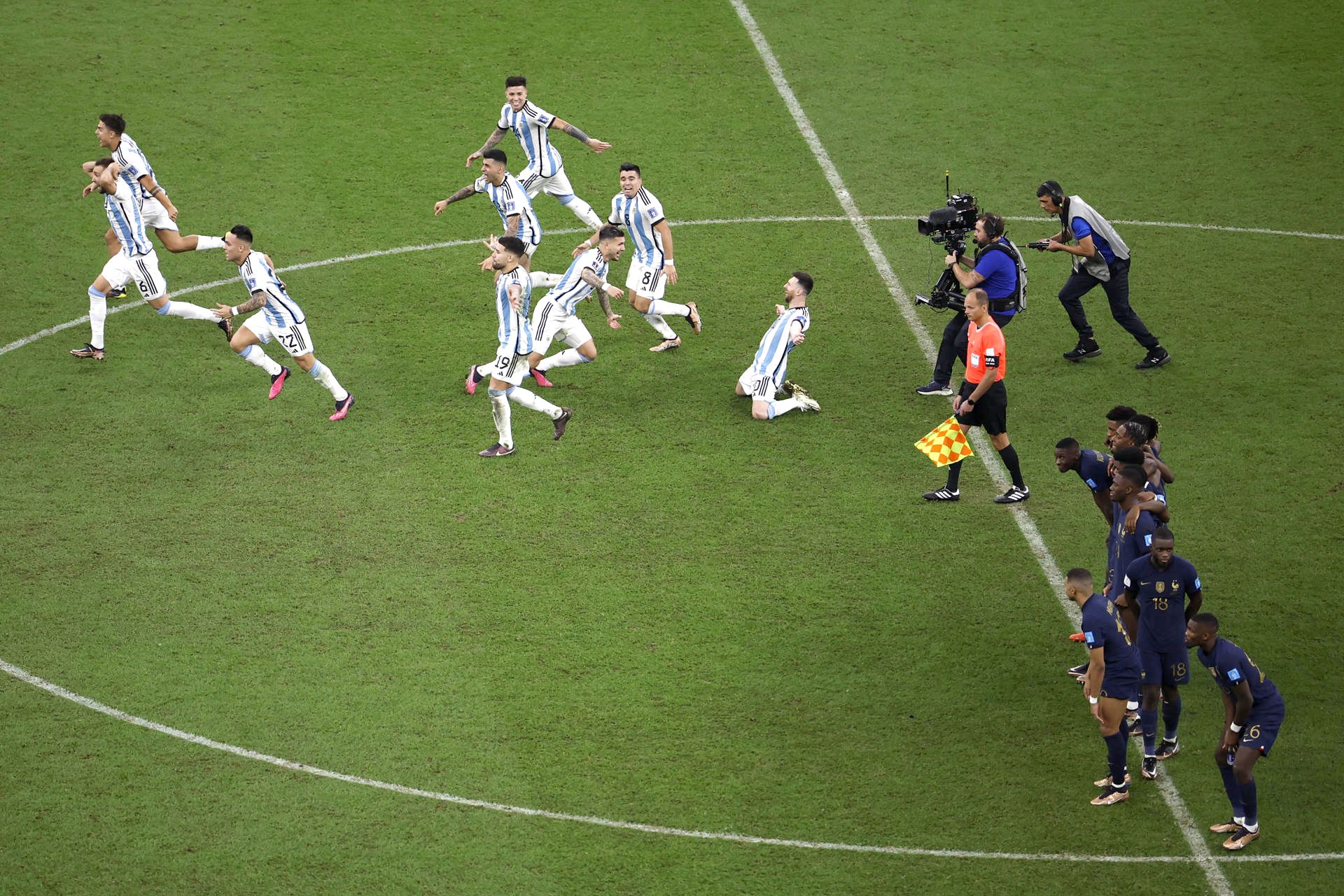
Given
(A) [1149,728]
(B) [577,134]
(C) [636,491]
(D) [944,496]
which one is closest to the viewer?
(A) [1149,728]

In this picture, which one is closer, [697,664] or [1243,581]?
[697,664]

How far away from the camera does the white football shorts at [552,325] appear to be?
16.7 m

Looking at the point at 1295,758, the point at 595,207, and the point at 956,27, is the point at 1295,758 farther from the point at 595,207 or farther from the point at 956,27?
the point at 956,27

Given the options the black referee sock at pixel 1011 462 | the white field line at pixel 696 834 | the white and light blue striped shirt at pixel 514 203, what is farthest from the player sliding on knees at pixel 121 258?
the black referee sock at pixel 1011 462

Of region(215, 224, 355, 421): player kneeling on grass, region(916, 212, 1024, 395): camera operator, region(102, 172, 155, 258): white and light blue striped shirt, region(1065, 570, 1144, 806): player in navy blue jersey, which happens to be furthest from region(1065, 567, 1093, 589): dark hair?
region(102, 172, 155, 258): white and light blue striped shirt

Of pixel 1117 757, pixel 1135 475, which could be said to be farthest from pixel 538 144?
pixel 1117 757

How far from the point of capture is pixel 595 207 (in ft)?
71.5

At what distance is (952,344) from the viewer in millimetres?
16719

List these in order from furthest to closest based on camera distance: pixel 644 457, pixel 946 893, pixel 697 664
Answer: pixel 644 457 → pixel 697 664 → pixel 946 893

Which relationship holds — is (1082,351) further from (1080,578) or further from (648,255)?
(1080,578)

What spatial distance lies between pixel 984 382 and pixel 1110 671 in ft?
12.6

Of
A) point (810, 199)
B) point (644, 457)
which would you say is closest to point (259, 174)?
point (810, 199)

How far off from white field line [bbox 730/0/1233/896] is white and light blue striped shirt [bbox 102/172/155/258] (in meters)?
9.21

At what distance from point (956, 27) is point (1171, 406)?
41.3 feet
